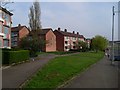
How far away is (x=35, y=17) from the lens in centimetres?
5556

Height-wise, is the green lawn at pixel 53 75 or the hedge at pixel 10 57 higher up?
the hedge at pixel 10 57

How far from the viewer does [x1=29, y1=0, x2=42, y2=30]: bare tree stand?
5447cm

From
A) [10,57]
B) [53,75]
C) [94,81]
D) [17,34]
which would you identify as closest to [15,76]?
[53,75]

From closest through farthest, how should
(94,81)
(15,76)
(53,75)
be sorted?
(94,81), (15,76), (53,75)

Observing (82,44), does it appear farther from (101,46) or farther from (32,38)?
(32,38)

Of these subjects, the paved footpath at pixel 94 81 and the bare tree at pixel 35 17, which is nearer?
A: the paved footpath at pixel 94 81

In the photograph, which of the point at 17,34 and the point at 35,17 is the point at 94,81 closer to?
the point at 35,17

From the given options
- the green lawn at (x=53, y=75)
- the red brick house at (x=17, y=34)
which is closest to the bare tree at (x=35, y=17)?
the red brick house at (x=17, y=34)

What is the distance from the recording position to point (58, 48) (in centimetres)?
9162

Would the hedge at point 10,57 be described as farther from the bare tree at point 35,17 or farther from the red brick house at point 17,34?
the red brick house at point 17,34

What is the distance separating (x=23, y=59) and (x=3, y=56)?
5278mm

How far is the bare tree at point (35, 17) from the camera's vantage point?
179ft

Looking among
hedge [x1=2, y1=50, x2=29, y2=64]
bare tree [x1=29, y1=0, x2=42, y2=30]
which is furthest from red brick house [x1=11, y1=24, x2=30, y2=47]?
hedge [x1=2, y1=50, x2=29, y2=64]

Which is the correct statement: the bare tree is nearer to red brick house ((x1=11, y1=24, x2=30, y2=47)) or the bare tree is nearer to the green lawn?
red brick house ((x1=11, y1=24, x2=30, y2=47))
